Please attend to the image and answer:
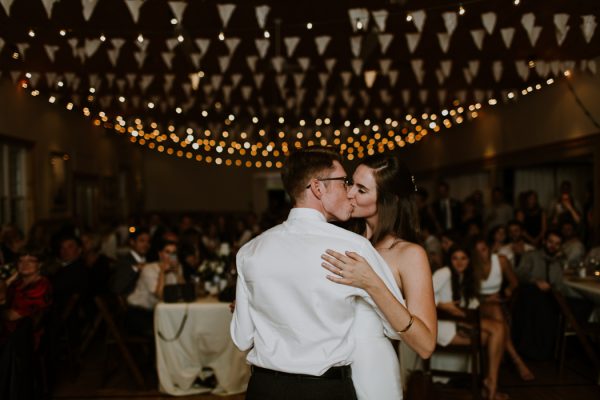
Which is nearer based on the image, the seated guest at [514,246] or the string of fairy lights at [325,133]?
the seated guest at [514,246]

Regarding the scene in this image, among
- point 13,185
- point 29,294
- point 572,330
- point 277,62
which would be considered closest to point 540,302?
point 572,330

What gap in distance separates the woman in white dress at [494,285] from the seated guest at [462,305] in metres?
0.14

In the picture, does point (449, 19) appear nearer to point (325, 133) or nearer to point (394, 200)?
point (394, 200)

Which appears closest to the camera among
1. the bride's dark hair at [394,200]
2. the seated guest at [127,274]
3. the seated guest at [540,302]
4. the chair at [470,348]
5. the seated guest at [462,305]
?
the bride's dark hair at [394,200]

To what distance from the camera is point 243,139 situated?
15070mm

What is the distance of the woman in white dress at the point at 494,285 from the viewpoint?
514cm

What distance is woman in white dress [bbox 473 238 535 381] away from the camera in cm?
514

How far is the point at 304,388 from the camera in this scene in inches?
73.7

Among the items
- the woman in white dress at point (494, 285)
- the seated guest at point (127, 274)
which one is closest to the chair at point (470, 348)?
the woman in white dress at point (494, 285)

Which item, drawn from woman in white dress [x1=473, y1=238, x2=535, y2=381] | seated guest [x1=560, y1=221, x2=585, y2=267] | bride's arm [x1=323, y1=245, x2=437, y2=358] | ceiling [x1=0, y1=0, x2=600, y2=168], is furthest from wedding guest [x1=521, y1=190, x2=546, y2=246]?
bride's arm [x1=323, y1=245, x2=437, y2=358]

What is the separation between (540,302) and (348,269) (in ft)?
15.5

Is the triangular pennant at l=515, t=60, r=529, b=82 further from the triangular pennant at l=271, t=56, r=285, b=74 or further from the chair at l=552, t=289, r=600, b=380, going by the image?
the chair at l=552, t=289, r=600, b=380

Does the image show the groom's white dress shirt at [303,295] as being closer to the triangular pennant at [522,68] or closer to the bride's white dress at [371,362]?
the bride's white dress at [371,362]

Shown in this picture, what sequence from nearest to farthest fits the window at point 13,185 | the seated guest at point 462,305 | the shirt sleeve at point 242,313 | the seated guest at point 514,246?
the shirt sleeve at point 242,313, the seated guest at point 462,305, the seated guest at point 514,246, the window at point 13,185
